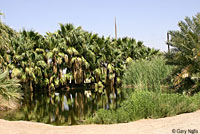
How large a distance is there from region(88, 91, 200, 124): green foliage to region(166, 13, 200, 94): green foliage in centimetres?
300

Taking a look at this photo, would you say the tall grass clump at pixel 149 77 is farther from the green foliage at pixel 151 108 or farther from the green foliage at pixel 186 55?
the green foliage at pixel 151 108

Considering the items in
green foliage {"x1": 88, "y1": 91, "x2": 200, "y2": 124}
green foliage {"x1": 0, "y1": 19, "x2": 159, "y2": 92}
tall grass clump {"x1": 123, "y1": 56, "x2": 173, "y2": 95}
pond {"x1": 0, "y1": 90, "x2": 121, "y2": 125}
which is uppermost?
green foliage {"x1": 0, "y1": 19, "x2": 159, "y2": 92}

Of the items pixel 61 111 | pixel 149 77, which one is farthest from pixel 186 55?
pixel 61 111

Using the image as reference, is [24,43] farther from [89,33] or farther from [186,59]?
[186,59]

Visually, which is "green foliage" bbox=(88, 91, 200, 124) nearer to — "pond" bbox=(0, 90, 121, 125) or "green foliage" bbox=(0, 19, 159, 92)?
"pond" bbox=(0, 90, 121, 125)

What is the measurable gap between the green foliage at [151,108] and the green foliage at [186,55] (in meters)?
3.00

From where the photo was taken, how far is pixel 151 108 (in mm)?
8578

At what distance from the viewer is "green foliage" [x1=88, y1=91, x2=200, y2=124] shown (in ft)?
27.9

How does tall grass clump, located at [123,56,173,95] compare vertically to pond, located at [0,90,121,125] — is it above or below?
above

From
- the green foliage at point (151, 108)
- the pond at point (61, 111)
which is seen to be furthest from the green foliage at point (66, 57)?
the green foliage at point (151, 108)

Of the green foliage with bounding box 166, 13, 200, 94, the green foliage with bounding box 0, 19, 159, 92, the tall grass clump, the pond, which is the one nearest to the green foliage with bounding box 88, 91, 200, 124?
the tall grass clump

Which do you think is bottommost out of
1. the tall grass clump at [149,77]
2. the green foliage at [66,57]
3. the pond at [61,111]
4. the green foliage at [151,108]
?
the pond at [61,111]

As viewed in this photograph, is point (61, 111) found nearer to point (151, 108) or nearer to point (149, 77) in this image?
point (149, 77)

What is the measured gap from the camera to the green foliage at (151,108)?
850cm
